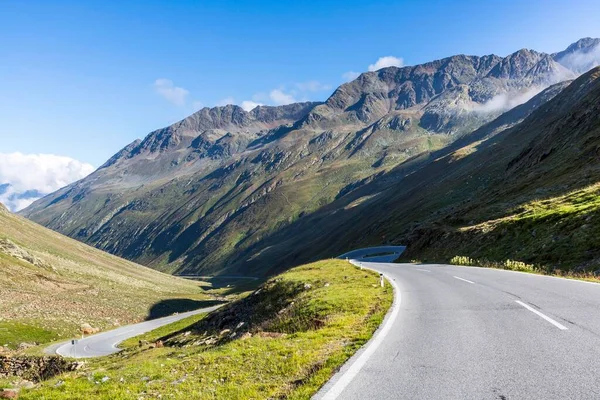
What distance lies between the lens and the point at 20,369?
2484 cm

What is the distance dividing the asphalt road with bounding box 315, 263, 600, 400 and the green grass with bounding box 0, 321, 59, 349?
40679 mm

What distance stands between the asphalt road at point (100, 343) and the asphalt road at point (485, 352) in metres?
33.5

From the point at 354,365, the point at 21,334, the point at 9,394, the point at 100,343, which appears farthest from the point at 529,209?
the point at 21,334

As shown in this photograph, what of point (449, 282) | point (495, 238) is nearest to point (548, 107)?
point (495, 238)

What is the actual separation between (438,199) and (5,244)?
10418cm

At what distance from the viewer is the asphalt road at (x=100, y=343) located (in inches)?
1437

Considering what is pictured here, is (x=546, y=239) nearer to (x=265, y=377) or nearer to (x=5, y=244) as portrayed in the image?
(x=265, y=377)

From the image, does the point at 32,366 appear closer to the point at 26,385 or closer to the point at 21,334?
the point at 26,385

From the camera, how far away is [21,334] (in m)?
40.7

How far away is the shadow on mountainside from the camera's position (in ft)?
236

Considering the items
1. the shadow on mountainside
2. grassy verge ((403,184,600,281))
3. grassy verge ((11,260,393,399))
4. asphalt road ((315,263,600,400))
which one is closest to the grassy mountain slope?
grassy verge ((403,184,600,281))

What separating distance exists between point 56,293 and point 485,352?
6933cm

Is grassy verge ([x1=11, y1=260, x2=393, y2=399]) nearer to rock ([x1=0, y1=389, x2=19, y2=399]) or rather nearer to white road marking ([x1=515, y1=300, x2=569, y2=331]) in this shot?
rock ([x1=0, y1=389, x2=19, y2=399])

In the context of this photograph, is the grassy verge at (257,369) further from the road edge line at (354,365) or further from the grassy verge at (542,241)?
the grassy verge at (542,241)
